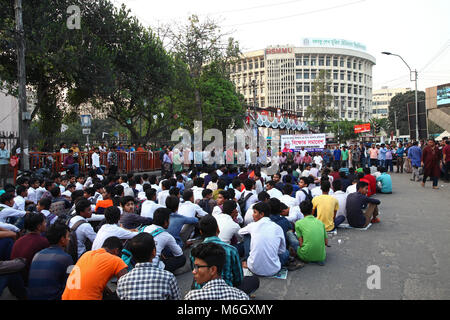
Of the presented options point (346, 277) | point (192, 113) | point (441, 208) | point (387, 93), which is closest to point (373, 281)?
point (346, 277)

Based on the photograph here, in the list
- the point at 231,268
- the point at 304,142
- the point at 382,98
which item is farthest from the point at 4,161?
the point at 382,98

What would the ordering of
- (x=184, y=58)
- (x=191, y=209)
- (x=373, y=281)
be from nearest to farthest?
1. (x=373, y=281)
2. (x=191, y=209)
3. (x=184, y=58)

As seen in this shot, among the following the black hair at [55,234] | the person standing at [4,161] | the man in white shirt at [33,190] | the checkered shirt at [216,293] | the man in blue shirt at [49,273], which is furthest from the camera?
the person standing at [4,161]

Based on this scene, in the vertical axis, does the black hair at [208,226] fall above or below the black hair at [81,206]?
below

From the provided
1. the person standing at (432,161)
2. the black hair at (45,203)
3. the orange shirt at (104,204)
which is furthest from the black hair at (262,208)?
the person standing at (432,161)

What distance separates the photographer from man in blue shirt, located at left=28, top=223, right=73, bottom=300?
3.32m

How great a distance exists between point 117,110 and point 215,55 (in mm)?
8915

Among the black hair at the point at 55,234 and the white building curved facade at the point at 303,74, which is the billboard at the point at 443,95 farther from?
the white building curved facade at the point at 303,74

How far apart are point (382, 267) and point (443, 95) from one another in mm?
24393

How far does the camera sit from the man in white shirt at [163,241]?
4262 millimetres

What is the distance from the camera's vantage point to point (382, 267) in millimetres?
4895

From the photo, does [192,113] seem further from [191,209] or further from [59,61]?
[191,209]

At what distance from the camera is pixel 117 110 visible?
65.0 feet

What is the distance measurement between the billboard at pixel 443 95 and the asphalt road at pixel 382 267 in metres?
20.1
